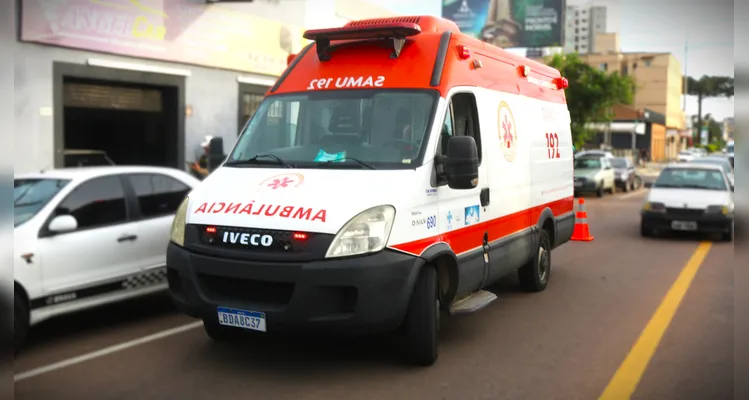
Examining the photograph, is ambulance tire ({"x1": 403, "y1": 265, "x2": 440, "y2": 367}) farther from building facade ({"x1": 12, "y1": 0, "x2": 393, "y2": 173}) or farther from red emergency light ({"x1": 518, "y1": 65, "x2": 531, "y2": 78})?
building facade ({"x1": 12, "y1": 0, "x2": 393, "y2": 173})

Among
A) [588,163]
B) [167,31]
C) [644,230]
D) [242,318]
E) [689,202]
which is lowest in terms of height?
[644,230]

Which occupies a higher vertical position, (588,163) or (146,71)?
(146,71)

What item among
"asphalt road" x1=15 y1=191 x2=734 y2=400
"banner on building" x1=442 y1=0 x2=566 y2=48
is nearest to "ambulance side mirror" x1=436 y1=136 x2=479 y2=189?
"asphalt road" x1=15 y1=191 x2=734 y2=400

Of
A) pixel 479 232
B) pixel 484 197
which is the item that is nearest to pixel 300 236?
pixel 479 232

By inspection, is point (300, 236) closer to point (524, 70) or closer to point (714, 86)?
point (714, 86)

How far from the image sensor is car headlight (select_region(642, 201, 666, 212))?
13.6 meters

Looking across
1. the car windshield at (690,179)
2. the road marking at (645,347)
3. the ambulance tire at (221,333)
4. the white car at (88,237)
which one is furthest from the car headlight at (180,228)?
the car windshield at (690,179)

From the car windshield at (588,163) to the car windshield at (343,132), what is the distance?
842 inches

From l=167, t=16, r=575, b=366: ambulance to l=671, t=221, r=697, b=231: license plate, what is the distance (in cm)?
737

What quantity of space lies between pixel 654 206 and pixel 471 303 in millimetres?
9071

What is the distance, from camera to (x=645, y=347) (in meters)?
6.00

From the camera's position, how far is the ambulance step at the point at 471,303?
5734mm

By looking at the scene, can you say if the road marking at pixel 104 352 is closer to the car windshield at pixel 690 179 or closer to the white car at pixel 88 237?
the white car at pixel 88 237

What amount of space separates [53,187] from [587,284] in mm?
6299
